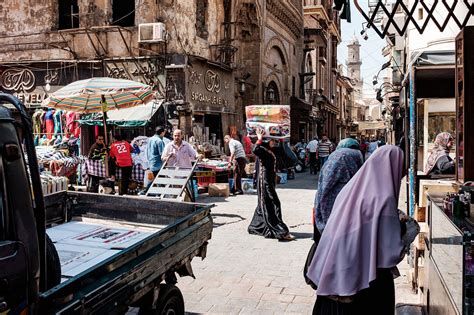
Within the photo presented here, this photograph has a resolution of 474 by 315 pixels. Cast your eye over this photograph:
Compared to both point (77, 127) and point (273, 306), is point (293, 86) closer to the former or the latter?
point (77, 127)

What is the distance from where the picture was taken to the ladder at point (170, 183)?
781 centimetres

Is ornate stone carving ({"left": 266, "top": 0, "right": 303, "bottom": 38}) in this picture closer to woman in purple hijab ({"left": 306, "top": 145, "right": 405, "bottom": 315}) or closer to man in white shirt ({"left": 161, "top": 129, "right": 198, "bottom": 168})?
man in white shirt ({"left": 161, "top": 129, "right": 198, "bottom": 168})

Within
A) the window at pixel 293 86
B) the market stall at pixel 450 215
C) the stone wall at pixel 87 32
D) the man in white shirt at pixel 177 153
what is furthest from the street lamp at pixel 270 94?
the market stall at pixel 450 215

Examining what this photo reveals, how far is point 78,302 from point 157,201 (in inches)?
98.2

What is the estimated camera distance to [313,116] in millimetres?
33312

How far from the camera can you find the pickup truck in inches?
86.7

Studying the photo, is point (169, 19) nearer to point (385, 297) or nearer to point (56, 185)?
point (56, 185)

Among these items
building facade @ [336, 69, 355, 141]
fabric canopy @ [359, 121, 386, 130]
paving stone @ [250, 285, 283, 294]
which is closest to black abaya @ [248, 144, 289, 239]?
paving stone @ [250, 285, 283, 294]

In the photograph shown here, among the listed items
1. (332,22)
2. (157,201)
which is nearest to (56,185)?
(157,201)

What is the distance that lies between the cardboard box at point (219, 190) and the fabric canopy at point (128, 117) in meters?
2.88

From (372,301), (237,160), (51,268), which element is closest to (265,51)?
(237,160)

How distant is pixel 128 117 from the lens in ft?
46.2

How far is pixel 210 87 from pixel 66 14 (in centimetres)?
536

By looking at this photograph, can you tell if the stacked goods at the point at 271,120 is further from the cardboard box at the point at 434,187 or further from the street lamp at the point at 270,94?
the cardboard box at the point at 434,187
